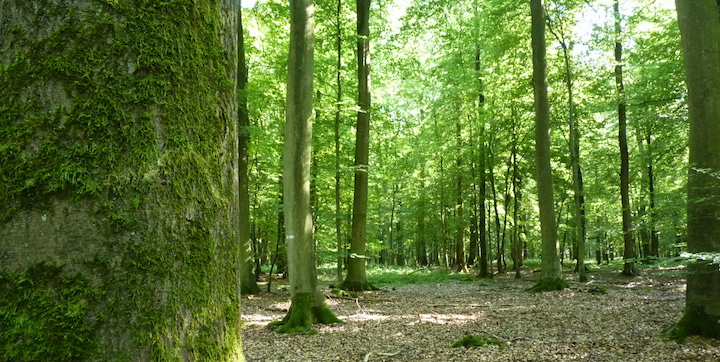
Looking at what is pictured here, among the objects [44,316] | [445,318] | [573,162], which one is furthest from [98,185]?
[573,162]

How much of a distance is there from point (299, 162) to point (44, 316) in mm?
7335

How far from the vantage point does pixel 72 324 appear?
42.4 inches

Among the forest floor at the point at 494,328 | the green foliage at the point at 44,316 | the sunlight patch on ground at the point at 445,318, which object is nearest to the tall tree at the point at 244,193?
the forest floor at the point at 494,328

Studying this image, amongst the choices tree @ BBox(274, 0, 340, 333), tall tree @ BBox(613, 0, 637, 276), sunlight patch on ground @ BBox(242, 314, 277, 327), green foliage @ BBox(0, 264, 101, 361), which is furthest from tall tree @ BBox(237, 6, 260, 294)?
tall tree @ BBox(613, 0, 637, 276)

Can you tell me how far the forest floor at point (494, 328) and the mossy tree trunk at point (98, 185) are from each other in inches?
187

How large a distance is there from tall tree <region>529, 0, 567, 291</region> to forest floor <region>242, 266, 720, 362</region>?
997 mm

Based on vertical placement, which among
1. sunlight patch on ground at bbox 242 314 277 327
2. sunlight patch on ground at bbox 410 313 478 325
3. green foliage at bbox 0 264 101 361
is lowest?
sunlight patch on ground at bbox 410 313 478 325

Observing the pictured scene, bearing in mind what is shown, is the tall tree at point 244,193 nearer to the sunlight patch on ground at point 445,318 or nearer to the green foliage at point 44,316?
the sunlight patch on ground at point 445,318

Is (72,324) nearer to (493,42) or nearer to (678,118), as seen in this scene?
(678,118)

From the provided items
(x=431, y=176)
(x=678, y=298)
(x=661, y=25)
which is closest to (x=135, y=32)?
(x=678, y=298)

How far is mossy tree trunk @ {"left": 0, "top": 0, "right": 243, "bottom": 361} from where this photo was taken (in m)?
1.08

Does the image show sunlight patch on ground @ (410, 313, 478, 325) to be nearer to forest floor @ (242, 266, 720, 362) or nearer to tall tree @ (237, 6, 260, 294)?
forest floor @ (242, 266, 720, 362)

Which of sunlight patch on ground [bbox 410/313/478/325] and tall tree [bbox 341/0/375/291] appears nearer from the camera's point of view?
sunlight patch on ground [bbox 410/313/478/325]

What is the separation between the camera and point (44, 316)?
3.52 feet
